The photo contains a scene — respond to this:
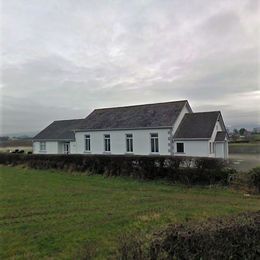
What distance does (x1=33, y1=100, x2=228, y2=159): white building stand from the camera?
23.8 m

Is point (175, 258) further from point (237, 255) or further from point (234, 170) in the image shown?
point (234, 170)

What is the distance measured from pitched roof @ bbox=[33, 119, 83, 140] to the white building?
8.44ft

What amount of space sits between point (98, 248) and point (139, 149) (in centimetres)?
2058

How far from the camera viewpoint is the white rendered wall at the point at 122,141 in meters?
24.6

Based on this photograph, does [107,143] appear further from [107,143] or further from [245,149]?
[245,149]

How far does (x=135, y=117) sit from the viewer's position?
27.6 metres

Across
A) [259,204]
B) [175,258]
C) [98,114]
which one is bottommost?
[259,204]

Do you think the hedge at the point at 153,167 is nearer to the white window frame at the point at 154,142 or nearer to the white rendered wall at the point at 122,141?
the white rendered wall at the point at 122,141

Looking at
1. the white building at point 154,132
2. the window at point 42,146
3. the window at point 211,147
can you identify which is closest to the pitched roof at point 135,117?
the white building at point 154,132

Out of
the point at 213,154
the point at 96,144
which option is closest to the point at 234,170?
the point at 213,154

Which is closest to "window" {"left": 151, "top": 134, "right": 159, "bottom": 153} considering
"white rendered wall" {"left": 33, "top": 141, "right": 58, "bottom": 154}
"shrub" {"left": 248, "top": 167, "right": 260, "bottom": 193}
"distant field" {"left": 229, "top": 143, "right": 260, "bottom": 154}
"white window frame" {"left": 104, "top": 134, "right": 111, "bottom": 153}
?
"white window frame" {"left": 104, "top": 134, "right": 111, "bottom": 153}

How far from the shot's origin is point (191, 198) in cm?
1035

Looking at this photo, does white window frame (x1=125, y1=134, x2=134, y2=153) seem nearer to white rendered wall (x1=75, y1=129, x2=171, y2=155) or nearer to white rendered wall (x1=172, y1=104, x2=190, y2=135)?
white rendered wall (x1=75, y1=129, x2=171, y2=155)

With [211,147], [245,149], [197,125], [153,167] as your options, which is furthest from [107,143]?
[245,149]
